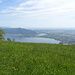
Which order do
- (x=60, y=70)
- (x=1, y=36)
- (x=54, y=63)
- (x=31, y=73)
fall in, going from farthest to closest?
(x=1, y=36)
(x=54, y=63)
(x=60, y=70)
(x=31, y=73)

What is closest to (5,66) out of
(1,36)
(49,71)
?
(49,71)

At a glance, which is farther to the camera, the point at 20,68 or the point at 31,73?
the point at 20,68

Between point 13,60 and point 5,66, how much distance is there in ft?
4.88

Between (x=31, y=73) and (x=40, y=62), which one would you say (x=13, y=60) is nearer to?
(x=40, y=62)

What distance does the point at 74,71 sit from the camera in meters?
10.1

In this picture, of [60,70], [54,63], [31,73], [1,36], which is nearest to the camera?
[31,73]

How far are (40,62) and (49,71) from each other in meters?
2.11

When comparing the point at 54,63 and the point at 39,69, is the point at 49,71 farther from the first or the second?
the point at 54,63

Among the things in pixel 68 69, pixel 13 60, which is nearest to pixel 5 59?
→ pixel 13 60

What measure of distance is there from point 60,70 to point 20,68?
2976mm

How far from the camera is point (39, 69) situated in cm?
1023

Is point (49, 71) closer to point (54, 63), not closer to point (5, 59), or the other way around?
point (54, 63)

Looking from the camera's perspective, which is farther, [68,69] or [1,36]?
[1,36]

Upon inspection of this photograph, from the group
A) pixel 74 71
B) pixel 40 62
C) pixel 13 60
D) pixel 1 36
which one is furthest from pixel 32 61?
pixel 1 36
